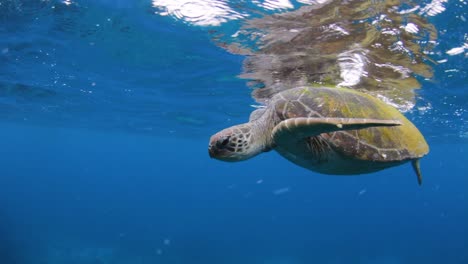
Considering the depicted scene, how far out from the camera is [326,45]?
7.43m

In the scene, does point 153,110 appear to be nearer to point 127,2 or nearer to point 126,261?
point 126,261

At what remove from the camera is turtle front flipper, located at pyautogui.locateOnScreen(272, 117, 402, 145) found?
8.96ft

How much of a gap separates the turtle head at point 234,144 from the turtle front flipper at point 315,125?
40 centimetres

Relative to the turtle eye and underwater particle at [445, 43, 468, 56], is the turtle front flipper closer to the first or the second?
the turtle eye

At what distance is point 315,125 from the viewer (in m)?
3.05

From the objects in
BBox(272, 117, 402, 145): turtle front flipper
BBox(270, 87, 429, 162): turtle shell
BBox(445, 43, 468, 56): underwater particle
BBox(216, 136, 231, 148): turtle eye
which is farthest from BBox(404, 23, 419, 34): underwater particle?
BBox(216, 136, 231, 148): turtle eye

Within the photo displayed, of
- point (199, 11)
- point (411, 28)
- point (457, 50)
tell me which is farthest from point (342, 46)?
point (199, 11)

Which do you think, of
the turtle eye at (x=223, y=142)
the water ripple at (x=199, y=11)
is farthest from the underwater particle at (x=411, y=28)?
the turtle eye at (x=223, y=142)

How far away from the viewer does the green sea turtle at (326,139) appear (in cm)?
387

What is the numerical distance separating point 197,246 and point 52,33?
67.3 feet

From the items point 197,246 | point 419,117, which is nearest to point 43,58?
point 419,117

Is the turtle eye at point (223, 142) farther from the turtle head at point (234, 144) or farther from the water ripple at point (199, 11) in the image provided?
the water ripple at point (199, 11)

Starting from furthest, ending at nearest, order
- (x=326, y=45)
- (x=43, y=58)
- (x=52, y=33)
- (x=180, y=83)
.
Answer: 1. (x=180, y=83)
2. (x=43, y=58)
3. (x=52, y=33)
4. (x=326, y=45)

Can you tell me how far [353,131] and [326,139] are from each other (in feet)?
1.22
